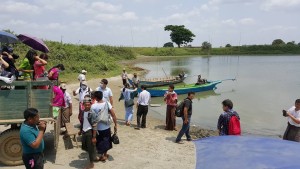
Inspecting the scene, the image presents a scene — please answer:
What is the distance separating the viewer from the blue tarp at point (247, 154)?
3.05 meters

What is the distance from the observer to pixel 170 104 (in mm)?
11953

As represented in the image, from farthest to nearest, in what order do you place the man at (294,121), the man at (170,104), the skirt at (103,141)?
the man at (170,104) → the man at (294,121) → the skirt at (103,141)

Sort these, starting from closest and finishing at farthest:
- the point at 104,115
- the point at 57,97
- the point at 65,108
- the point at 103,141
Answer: the point at 104,115 < the point at 103,141 < the point at 57,97 < the point at 65,108

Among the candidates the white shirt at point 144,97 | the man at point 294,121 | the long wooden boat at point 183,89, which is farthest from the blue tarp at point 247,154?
the long wooden boat at point 183,89

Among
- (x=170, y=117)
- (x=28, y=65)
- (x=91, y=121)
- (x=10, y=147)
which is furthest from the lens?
(x=170, y=117)

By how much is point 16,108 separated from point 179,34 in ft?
318

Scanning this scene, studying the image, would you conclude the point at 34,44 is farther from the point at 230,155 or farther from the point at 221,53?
the point at 221,53

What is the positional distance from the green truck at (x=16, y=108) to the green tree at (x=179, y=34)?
95.9 meters

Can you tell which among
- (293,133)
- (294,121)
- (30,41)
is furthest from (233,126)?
(30,41)

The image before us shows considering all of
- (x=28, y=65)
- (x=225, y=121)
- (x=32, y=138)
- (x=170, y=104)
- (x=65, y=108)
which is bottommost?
(x=170, y=104)

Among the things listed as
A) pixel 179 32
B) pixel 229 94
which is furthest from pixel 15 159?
pixel 179 32

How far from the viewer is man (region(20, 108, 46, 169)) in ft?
16.3

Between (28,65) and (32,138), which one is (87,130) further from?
(28,65)

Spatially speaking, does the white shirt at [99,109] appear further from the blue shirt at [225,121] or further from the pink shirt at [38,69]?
the blue shirt at [225,121]
